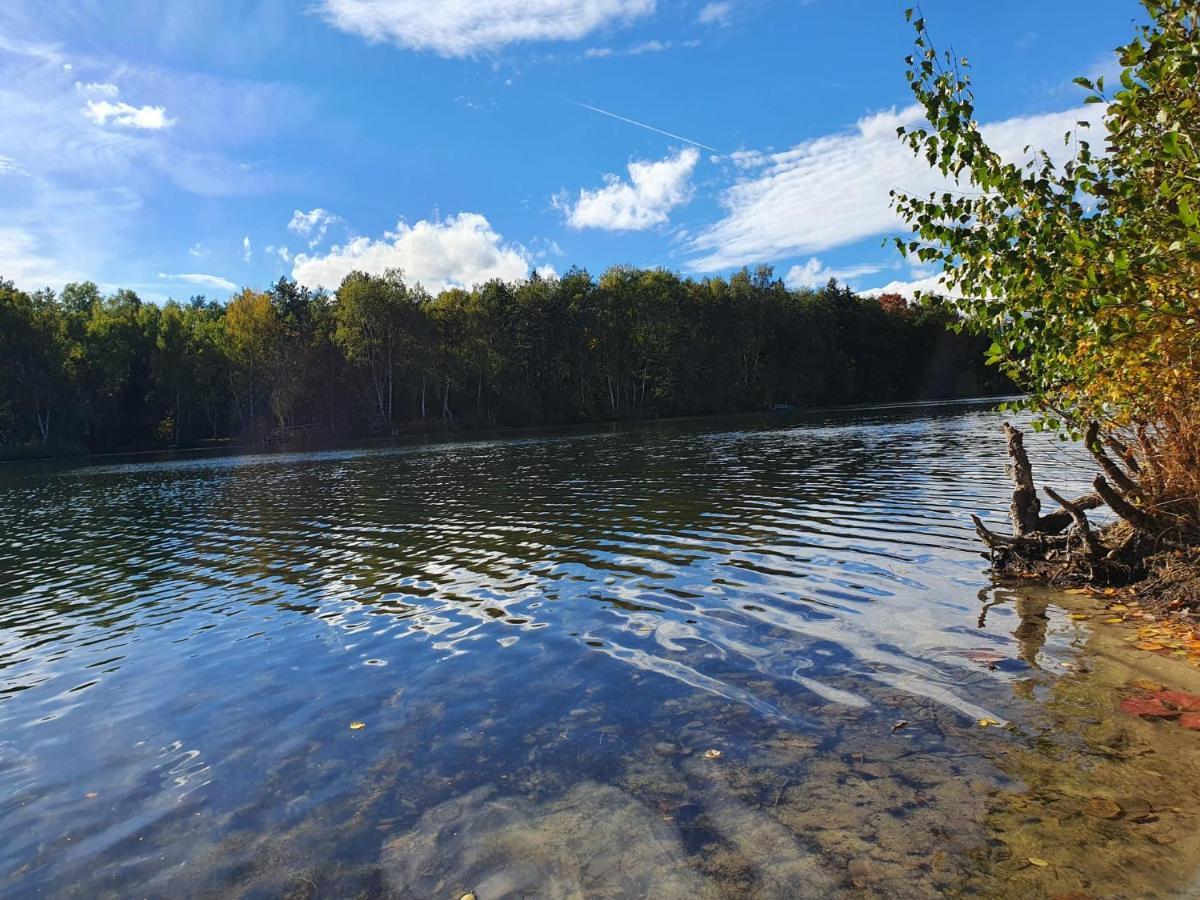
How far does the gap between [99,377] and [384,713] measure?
363 ft

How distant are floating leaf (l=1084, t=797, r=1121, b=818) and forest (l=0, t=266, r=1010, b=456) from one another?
291ft

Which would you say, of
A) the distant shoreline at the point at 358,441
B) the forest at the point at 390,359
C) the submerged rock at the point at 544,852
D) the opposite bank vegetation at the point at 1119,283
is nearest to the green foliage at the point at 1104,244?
the opposite bank vegetation at the point at 1119,283

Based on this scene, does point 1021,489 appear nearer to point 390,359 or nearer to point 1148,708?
point 1148,708

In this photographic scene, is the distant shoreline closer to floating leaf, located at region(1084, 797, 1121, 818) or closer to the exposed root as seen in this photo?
the exposed root

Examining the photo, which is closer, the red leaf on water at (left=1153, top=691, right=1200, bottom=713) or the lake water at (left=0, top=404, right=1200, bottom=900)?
the lake water at (left=0, top=404, right=1200, bottom=900)

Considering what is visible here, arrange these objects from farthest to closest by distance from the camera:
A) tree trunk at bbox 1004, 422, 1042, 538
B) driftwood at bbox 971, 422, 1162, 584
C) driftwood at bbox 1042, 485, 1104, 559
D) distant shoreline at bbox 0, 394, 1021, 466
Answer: distant shoreline at bbox 0, 394, 1021, 466
tree trunk at bbox 1004, 422, 1042, 538
driftwood at bbox 1042, 485, 1104, 559
driftwood at bbox 971, 422, 1162, 584

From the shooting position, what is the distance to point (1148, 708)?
7035 millimetres

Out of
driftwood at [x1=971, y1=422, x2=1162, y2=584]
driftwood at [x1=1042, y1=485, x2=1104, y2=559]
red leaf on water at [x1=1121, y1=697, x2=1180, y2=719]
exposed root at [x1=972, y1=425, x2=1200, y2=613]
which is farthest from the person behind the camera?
driftwood at [x1=1042, y1=485, x2=1104, y2=559]

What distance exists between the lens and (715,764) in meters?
6.79

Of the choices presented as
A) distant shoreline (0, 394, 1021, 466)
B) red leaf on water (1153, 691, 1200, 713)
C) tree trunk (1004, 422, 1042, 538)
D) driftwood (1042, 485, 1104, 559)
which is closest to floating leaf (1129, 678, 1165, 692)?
red leaf on water (1153, 691, 1200, 713)

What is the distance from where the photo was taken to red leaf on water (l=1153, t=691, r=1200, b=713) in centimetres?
695

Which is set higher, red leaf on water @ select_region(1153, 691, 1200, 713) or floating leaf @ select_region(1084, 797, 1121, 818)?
red leaf on water @ select_region(1153, 691, 1200, 713)

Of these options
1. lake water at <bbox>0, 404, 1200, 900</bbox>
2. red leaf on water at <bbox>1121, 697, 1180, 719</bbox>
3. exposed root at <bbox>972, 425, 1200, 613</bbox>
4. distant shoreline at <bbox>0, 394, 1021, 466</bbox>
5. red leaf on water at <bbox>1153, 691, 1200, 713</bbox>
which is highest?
exposed root at <bbox>972, 425, 1200, 613</bbox>

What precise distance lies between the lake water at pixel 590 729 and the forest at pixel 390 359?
3281 inches
